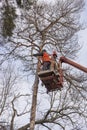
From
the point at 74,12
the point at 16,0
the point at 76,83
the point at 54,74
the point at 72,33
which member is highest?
the point at 74,12

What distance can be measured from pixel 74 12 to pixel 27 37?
2986mm

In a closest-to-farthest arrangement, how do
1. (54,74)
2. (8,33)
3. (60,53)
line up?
1. (54,74)
2. (8,33)
3. (60,53)

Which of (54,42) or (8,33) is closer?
(8,33)

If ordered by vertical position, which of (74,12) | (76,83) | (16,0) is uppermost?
(74,12)

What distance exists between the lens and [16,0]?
13477 millimetres

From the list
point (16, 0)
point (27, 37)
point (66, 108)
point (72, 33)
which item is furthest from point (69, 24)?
point (16, 0)

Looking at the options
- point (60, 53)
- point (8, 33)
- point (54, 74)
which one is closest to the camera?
point (54, 74)

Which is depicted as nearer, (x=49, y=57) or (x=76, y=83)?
(x=49, y=57)

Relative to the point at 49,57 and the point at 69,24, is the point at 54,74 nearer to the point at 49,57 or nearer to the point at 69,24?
the point at 49,57

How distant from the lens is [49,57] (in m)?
12.0

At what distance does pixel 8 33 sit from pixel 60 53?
7234 mm

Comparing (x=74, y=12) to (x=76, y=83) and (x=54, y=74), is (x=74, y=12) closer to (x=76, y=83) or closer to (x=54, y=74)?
(x=76, y=83)

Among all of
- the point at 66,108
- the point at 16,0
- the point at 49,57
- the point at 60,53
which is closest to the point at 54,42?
the point at 60,53

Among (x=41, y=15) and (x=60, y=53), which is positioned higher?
(x=41, y=15)
